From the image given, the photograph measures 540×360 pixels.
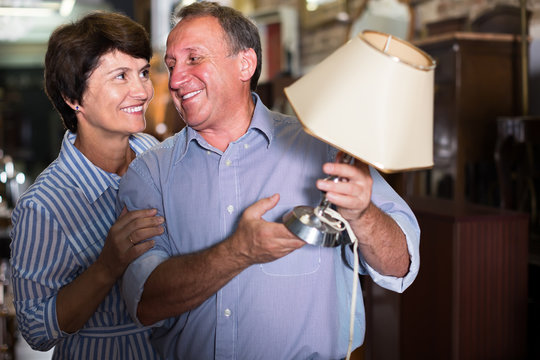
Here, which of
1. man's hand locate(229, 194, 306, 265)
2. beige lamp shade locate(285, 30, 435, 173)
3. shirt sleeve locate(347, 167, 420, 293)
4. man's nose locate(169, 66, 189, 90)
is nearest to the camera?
A: beige lamp shade locate(285, 30, 435, 173)

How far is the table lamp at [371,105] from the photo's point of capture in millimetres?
1001

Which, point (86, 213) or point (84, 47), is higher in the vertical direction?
point (84, 47)

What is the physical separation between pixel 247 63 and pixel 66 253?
27.0 inches

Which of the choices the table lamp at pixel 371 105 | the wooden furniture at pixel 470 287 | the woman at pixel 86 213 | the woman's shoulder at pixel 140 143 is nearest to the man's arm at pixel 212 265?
the woman at pixel 86 213

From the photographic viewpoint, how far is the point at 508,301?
232 centimetres

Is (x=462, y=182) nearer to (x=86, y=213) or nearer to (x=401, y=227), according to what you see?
(x=401, y=227)

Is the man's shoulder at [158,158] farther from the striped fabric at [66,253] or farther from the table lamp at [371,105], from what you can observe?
the table lamp at [371,105]

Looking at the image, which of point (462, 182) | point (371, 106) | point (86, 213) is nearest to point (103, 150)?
point (86, 213)

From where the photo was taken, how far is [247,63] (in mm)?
1548

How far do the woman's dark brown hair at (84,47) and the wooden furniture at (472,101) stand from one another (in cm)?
208

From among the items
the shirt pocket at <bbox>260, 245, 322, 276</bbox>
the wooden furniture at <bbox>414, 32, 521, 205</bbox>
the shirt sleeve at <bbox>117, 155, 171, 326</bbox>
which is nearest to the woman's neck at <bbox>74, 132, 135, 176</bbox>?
the shirt sleeve at <bbox>117, 155, 171, 326</bbox>

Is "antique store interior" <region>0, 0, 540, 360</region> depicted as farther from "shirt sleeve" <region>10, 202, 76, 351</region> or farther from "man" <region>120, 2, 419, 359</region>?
"shirt sleeve" <region>10, 202, 76, 351</region>

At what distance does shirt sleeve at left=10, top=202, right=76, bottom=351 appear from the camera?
154cm

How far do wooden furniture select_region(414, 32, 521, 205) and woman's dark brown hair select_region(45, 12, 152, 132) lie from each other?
2.08 metres
